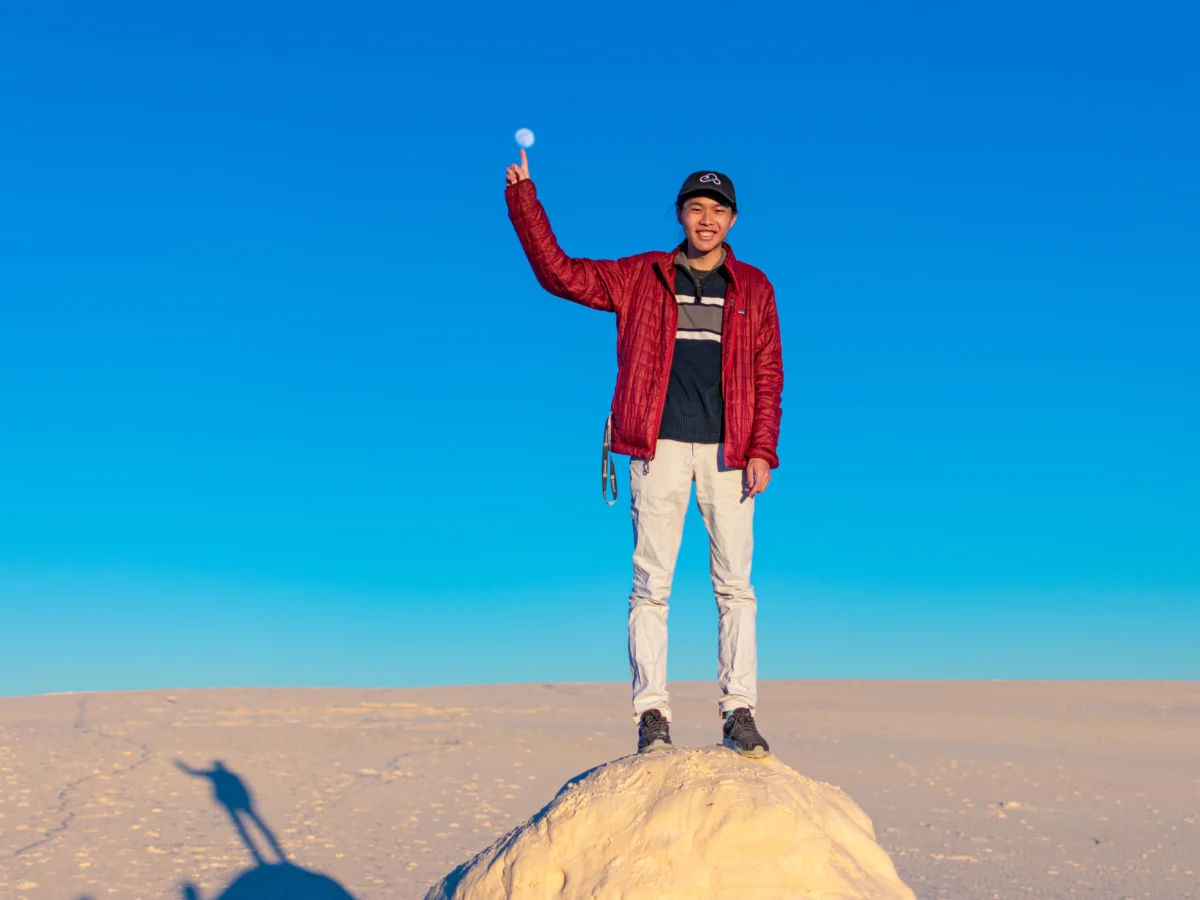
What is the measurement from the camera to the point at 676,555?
18.2ft

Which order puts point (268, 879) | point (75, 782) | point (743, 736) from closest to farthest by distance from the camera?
point (743, 736), point (268, 879), point (75, 782)

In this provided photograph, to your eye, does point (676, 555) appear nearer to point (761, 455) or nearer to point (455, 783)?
point (761, 455)

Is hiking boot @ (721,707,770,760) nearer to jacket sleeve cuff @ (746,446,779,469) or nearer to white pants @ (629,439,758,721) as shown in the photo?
white pants @ (629,439,758,721)

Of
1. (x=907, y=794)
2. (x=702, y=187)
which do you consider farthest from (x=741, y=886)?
(x=907, y=794)

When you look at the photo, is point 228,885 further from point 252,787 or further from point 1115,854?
point 1115,854

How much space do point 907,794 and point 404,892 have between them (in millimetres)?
7794

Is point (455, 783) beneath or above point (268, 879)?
above

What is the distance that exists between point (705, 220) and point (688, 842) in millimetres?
2808

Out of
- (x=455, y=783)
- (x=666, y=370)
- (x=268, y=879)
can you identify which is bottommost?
(x=268, y=879)

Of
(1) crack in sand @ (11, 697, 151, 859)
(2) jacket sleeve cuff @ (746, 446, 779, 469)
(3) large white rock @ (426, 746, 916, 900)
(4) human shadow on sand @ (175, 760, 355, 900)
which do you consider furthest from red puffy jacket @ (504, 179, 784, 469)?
(1) crack in sand @ (11, 697, 151, 859)

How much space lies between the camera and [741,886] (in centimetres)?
442

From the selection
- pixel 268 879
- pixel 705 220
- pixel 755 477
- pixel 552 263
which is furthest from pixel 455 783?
pixel 705 220

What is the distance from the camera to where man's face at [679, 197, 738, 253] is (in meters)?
5.63

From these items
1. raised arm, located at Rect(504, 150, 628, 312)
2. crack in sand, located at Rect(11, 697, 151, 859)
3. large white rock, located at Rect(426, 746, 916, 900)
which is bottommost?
crack in sand, located at Rect(11, 697, 151, 859)
